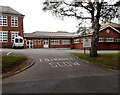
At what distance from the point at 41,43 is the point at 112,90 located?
104ft

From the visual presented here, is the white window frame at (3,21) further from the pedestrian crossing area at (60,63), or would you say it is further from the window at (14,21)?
the pedestrian crossing area at (60,63)

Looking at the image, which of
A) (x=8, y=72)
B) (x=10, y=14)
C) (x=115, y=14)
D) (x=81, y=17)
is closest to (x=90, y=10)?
(x=81, y=17)

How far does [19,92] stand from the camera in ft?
19.2

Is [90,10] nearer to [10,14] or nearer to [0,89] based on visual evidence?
[0,89]

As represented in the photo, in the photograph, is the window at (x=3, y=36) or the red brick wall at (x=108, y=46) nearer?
the red brick wall at (x=108, y=46)

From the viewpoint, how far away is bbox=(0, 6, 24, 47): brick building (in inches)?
1229

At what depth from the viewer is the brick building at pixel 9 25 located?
31219 mm

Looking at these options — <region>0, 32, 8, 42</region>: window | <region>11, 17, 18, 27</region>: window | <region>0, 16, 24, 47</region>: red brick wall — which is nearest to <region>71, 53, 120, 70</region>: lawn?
<region>0, 16, 24, 47</region>: red brick wall

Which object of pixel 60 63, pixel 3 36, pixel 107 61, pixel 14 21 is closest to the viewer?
pixel 60 63

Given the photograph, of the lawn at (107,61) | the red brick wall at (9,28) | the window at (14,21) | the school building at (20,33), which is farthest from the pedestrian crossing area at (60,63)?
the window at (14,21)

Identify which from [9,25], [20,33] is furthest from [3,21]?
[20,33]

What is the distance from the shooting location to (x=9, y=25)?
Answer: 1251 inches

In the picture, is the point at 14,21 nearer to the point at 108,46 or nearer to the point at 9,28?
the point at 9,28

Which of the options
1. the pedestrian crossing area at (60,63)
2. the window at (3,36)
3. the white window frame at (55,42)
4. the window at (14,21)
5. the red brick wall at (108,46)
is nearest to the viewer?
the pedestrian crossing area at (60,63)
